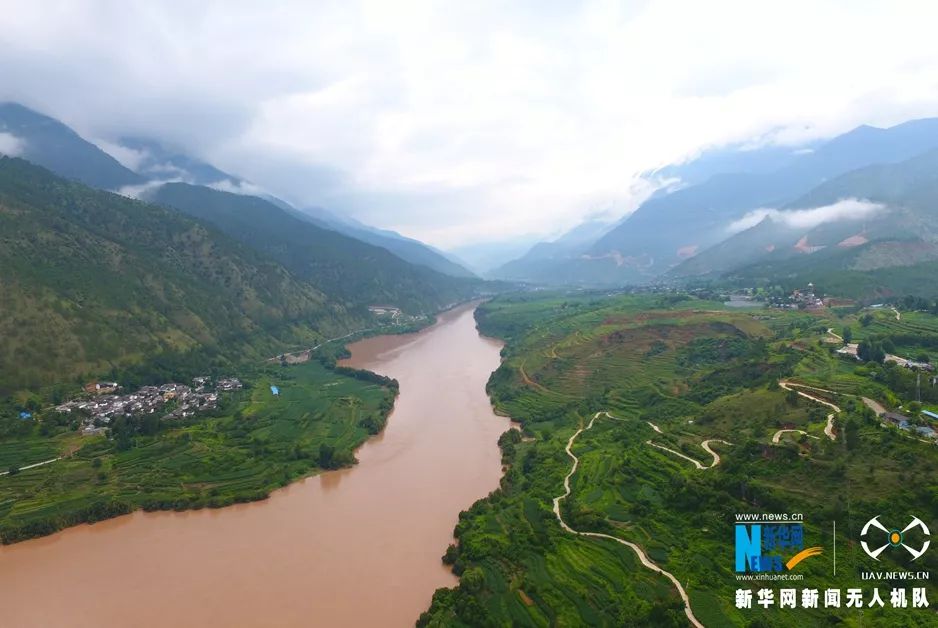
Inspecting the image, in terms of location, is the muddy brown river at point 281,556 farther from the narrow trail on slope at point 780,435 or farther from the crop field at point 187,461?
the narrow trail on slope at point 780,435

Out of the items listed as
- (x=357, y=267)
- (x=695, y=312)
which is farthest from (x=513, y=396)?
(x=357, y=267)

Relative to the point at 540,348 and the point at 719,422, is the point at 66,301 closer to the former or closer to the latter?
the point at 540,348

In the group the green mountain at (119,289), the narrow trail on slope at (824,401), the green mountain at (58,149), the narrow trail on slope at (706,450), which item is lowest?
the narrow trail on slope at (706,450)

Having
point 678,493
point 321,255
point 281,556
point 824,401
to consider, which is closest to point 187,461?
point 281,556

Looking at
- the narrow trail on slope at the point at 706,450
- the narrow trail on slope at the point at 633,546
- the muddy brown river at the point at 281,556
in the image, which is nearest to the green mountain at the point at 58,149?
the muddy brown river at the point at 281,556

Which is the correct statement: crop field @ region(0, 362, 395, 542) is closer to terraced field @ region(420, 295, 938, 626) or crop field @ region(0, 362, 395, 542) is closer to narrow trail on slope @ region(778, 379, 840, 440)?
terraced field @ region(420, 295, 938, 626)

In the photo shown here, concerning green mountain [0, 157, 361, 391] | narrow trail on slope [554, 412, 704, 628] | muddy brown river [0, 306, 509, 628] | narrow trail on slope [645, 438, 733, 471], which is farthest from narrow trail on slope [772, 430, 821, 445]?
green mountain [0, 157, 361, 391]
